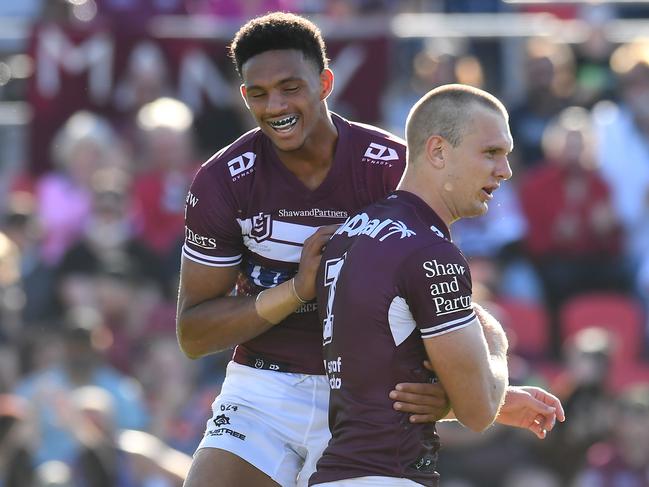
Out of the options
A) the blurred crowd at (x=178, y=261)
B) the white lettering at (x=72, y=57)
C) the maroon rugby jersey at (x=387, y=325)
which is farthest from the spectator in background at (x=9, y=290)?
the maroon rugby jersey at (x=387, y=325)

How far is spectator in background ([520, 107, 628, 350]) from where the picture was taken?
12.2 meters

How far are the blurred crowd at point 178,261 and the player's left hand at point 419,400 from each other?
504 centimetres

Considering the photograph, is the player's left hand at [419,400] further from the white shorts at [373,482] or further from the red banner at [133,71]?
the red banner at [133,71]

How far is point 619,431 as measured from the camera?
1086cm

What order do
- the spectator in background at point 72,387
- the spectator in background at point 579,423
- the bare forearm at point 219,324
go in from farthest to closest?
1. the spectator in background at point 579,423
2. the spectator in background at point 72,387
3. the bare forearm at point 219,324

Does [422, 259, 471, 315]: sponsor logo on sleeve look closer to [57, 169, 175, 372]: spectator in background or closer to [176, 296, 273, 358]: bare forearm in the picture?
[176, 296, 273, 358]: bare forearm

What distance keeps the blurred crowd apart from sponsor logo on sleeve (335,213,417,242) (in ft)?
16.4

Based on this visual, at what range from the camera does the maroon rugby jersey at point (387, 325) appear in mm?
5102

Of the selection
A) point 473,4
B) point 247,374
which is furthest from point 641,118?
point 247,374

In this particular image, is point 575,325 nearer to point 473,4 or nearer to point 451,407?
point 473,4

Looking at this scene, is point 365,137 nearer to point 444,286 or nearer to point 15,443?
point 444,286

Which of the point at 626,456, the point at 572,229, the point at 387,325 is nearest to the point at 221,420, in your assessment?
the point at 387,325

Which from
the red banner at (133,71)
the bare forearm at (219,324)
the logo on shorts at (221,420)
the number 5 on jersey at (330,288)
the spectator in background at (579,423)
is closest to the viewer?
the number 5 on jersey at (330,288)

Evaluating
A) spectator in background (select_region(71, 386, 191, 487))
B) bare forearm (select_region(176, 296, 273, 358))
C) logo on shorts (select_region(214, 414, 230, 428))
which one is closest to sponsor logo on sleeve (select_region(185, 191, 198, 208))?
bare forearm (select_region(176, 296, 273, 358))
